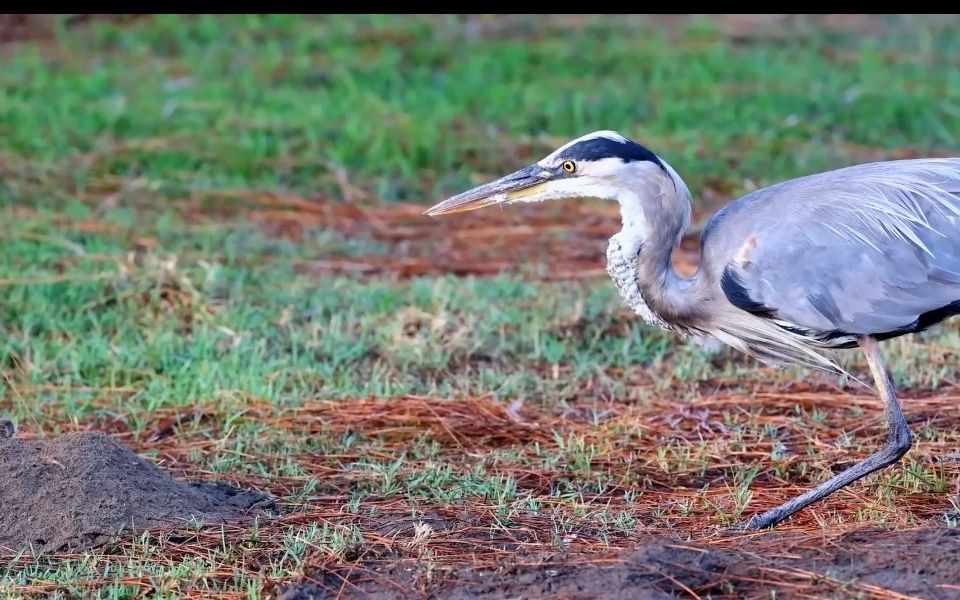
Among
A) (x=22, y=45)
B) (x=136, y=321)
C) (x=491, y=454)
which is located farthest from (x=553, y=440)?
(x=22, y=45)

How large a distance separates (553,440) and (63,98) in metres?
6.78

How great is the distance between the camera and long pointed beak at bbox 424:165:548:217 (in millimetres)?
4980

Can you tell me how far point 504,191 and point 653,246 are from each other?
59cm

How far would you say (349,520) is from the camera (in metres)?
4.43

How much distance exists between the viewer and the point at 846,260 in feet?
15.3

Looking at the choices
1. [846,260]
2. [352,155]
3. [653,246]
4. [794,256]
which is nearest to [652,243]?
[653,246]

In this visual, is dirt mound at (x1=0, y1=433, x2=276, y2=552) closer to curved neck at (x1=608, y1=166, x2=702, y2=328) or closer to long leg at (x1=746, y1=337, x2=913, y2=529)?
curved neck at (x1=608, y1=166, x2=702, y2=328)

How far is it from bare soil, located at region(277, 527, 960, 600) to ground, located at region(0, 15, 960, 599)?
0.5 inches

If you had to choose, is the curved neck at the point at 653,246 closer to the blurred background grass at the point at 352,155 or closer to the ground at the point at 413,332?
the ground at the point at 413,332

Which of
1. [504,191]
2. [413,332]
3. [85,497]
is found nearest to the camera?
[85,497]

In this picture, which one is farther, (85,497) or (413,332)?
(413,332)

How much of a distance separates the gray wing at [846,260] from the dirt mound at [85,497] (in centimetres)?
181

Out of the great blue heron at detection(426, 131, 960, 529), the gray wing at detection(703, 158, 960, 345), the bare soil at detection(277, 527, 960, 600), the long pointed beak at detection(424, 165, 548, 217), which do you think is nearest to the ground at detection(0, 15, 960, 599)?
the bare soil at detection(277, 527, 960, 600)

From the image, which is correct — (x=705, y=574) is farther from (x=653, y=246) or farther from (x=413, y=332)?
(x=413, y=332)
